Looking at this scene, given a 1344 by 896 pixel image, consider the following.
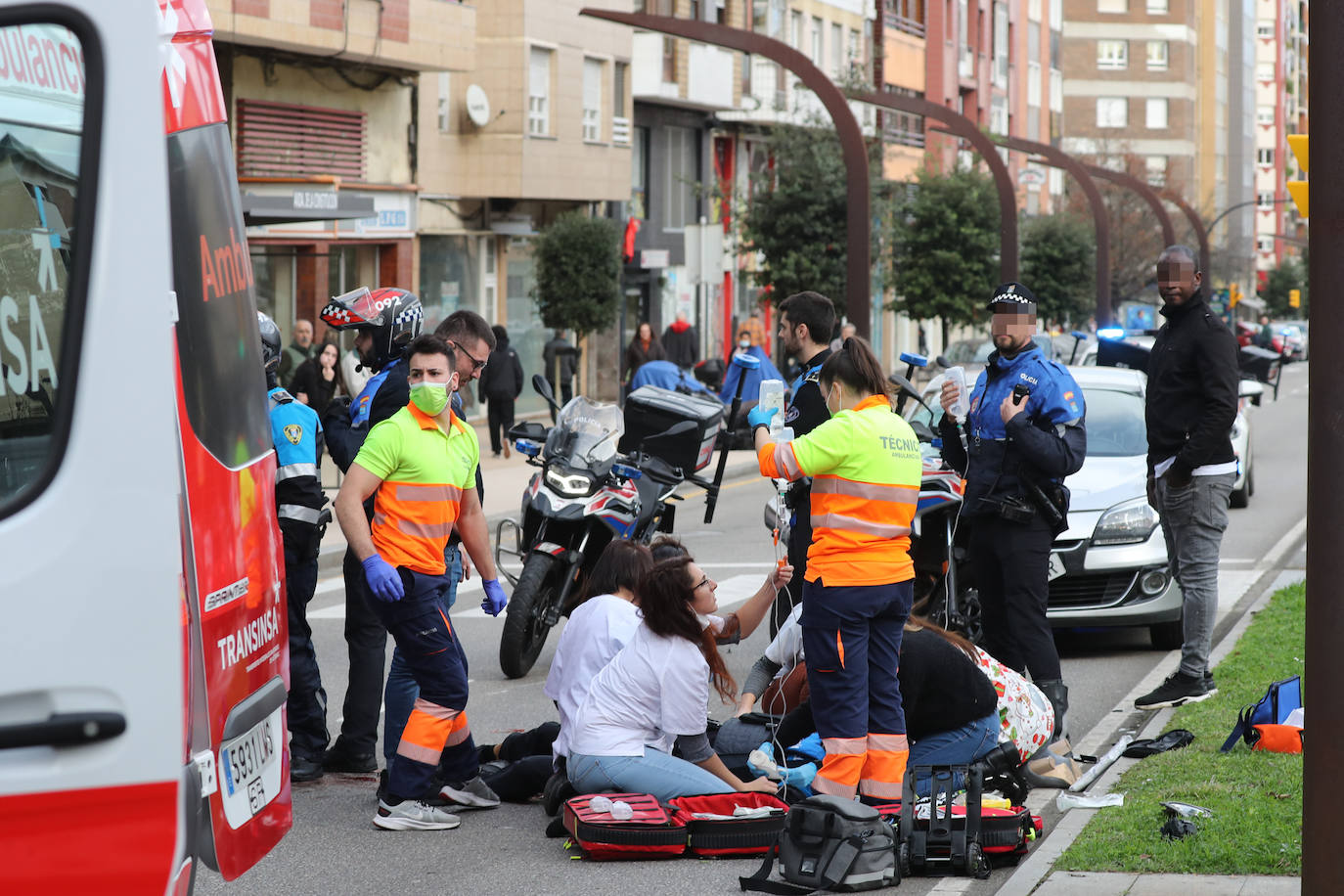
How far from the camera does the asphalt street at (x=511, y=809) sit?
6.37 meters

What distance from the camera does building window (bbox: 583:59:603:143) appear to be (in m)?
36.1

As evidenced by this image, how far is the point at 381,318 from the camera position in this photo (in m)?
7.93

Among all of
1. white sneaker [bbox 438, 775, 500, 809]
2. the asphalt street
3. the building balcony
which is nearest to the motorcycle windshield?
the asphalt street

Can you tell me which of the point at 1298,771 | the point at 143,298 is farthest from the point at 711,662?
the point at 143,298

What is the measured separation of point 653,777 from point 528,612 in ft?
11.3

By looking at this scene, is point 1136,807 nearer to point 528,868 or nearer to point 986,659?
point 986,659

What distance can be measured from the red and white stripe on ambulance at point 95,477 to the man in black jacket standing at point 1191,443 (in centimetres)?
616

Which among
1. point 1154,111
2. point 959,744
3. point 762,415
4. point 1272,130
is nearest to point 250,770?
point 762,415

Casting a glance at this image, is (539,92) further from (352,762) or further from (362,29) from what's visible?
(352,762)

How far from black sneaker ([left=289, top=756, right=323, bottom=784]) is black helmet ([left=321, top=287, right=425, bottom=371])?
1.71 metres

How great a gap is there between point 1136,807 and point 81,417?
4521mm

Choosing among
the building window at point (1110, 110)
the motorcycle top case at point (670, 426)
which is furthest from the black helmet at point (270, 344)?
the building window at point (1110, 110)

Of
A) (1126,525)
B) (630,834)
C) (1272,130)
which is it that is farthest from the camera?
(1272,130)

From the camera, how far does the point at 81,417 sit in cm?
356
